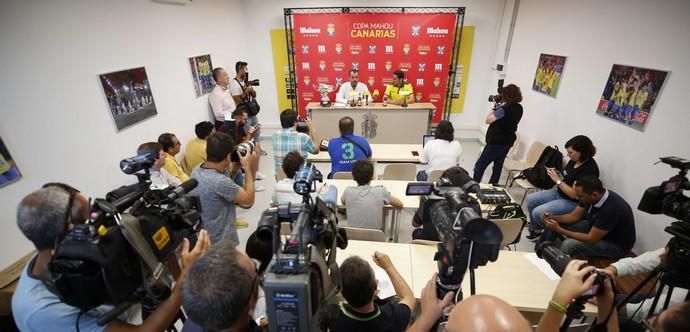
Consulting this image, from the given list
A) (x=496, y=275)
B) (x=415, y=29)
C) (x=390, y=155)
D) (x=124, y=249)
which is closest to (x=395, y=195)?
(x=390, y=155)

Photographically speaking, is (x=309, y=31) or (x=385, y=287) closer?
(x=385, y=287)

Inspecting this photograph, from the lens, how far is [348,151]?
138 inches

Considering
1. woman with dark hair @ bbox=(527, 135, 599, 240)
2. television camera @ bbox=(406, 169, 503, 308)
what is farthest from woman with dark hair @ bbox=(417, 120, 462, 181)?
television camera @ bbox=(406, 169, 503, 308)

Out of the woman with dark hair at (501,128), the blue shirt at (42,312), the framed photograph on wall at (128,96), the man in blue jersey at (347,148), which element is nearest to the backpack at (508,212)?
the man in blue jersey at (347,148)

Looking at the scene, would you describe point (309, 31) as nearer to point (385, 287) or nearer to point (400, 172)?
point (400, 172)

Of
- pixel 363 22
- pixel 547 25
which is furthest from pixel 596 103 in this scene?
pixel 363 22

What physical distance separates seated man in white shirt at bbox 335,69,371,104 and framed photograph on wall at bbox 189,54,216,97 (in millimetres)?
2425

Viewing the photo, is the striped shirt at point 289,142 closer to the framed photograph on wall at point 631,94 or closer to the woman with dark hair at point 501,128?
the woman with dark hair at point 501,128

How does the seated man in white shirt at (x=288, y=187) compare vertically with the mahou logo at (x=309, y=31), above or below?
below

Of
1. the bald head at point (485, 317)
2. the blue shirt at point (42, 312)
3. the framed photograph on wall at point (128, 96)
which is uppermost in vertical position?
the framed photograph on wall at point (128, 96)

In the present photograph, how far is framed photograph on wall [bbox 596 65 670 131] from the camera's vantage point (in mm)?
2812

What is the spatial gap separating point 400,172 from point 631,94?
8.02 ft

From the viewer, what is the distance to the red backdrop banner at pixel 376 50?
5996 millimetres

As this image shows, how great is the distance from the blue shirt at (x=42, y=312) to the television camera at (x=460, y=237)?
4.46 feet
